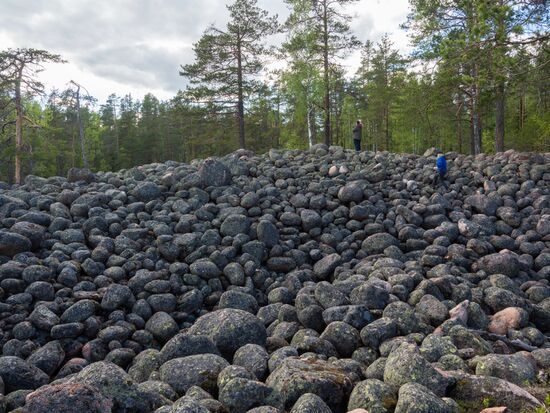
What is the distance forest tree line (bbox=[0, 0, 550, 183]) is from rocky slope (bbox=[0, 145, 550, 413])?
402cm

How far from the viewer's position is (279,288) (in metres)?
7.60

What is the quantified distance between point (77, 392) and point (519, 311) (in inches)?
241

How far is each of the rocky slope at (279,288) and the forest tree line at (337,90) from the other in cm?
402

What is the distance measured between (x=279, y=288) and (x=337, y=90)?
2249 cm

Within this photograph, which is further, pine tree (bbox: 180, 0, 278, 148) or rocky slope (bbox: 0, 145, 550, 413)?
pine tree (bbox: 180, 0, 278, 148)

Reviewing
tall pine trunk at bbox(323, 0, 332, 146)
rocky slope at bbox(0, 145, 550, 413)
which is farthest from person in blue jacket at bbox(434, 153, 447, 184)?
tall pine trunk at bbox(323, 0, 332, 146)

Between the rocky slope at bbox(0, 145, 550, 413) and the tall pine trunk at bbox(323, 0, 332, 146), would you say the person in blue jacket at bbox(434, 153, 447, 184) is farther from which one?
the tall pine trunk at bbox(323, 0, 332, 146)

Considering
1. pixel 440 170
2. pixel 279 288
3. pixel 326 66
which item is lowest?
pixel 279 288

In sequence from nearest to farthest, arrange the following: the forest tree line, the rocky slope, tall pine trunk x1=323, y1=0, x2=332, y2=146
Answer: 1. the rocky slope
2. the forest tree line
3. tall pine trunk x1=323, y1=0, x2=332, y2=146

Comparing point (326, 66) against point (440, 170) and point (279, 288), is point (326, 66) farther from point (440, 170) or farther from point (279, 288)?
point (279, 288)

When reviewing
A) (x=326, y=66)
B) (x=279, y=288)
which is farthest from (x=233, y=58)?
(x=279, y=288)

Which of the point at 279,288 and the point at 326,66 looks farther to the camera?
the point at 326,66

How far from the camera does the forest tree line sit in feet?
37.1

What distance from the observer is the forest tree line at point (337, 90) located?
37.1 feet
